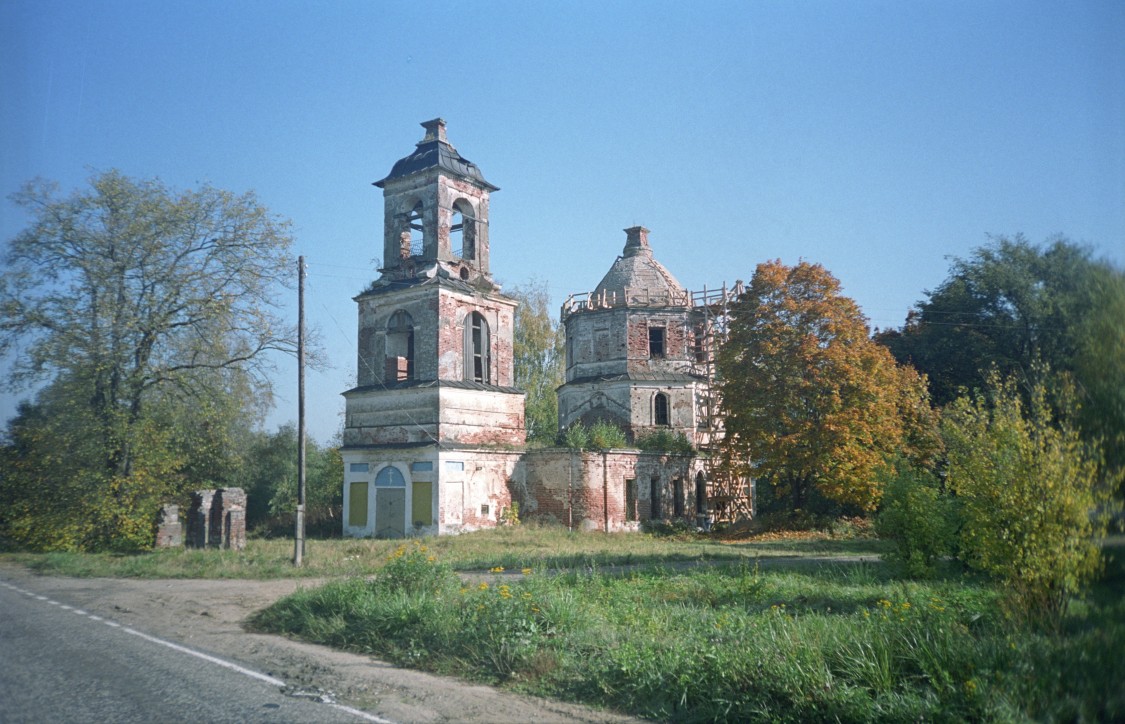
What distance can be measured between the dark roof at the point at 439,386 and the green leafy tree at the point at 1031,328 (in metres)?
17.7

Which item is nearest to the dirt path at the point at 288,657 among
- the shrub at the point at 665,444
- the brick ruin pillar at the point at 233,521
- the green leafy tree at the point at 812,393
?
the brick ruin pillar at the point at 233,521

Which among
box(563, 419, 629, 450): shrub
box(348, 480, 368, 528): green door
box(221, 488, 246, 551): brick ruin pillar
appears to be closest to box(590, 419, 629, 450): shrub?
box(563, 419, 629, 450): shrub

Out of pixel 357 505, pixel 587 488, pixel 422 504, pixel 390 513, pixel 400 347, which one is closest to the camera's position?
pixel 422 504

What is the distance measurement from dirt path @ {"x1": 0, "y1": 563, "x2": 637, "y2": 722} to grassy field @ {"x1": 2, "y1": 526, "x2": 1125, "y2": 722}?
1.34 ft

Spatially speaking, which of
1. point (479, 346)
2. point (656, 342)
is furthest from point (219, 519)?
point (656, 342)

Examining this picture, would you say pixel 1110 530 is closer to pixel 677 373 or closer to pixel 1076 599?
pixel 1076 599

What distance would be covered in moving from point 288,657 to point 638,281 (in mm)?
31542

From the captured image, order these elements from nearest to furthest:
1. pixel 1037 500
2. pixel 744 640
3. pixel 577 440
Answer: pixel 744 640 → pixel 1037 500 → pixel 577 440

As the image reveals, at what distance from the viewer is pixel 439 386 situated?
29.0 metres

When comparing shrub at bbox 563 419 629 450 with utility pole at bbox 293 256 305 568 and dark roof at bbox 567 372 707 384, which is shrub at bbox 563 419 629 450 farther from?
utility pole at bbox 293 256 305 568

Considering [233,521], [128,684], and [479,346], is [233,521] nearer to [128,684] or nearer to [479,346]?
[479,346]

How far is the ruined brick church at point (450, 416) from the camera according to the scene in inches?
1147

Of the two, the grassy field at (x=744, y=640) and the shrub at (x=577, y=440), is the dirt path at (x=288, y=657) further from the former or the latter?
the shrub at (x=577, y=440)

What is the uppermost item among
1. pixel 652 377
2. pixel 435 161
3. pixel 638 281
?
pixel 435 161
